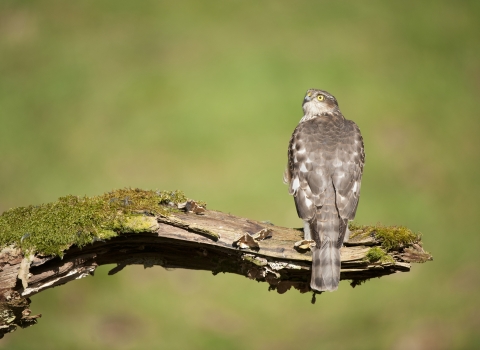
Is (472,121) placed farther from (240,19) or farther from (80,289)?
(80,289)

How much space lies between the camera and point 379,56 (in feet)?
39.2

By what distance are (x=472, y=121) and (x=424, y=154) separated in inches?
59.9

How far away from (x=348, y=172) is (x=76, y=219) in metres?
2.75

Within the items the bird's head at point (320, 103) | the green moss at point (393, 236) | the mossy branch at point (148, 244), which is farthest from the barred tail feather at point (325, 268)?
the bird's head at point (320, 103)

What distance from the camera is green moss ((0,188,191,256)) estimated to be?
468 cm

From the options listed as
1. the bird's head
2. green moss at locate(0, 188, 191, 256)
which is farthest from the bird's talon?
the bird's head

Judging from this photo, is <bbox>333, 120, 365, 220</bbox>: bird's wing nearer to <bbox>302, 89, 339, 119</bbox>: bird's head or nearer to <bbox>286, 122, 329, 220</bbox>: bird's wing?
<bbox>286, 122, 329, 220</bbox>: bird's wing

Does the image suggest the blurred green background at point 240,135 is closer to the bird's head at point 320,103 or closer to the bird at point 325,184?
the bird's head at point 320,103

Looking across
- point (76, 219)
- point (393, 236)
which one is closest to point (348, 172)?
point (393, 236)

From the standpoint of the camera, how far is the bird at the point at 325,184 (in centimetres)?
491

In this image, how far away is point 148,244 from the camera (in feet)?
16.8

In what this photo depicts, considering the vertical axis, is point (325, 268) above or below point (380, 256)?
below

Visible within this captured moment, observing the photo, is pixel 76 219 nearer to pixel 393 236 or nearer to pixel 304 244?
pixel 304 244

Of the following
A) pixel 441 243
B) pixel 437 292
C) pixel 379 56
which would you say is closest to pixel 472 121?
pixel 379 56
